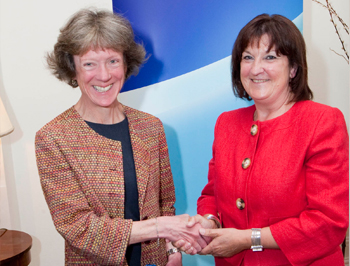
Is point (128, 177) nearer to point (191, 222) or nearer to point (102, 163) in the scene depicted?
point (102, 163)

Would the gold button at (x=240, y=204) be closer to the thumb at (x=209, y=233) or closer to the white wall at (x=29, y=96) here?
the thumb at (x=209, y=233)

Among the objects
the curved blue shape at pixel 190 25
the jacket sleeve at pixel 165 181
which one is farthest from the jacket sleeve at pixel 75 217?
the curved blue shape at pixel 190 25

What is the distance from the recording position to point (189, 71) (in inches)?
90.9

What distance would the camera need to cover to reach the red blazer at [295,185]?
148 cm

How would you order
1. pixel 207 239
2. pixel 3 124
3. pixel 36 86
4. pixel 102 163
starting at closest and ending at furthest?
pixel 102 163
pixel 207 239
pixel 3 124
pixel 36 86

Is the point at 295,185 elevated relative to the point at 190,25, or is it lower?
lower

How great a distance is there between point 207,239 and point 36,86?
57.1 inches

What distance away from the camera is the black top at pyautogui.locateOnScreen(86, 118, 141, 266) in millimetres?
1729

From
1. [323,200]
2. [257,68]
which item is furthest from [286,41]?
[323,200]

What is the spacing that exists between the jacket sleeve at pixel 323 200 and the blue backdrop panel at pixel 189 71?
2.92ft

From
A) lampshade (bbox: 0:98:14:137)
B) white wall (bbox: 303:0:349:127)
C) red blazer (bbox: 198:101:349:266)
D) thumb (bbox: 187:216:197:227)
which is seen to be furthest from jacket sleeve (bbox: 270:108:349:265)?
lampshade (bbox: 0:98:14:137)

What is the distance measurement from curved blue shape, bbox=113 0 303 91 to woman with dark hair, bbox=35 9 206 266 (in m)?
0.42

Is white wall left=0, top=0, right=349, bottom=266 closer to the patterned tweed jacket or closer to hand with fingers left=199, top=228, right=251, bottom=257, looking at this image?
the patterned tweed jacket

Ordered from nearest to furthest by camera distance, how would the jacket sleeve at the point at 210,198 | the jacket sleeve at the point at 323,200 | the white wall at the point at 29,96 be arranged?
the jacket sleeve at the point at 323,200 → the jacket sleeve at the point at 210,198 → the white wall at the point at 29,96
